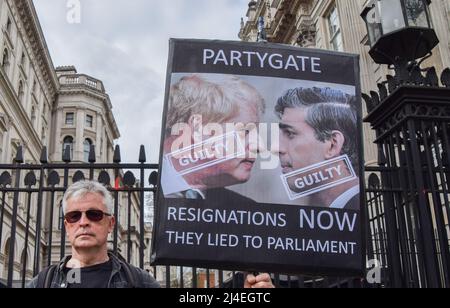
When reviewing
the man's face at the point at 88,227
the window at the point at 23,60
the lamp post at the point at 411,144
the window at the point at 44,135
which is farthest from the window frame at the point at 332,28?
the window at the point at 44,135

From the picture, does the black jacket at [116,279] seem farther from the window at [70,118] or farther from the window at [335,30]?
the window at [70,118]

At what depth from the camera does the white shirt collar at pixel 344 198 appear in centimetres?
392

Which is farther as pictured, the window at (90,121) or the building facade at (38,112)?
the window at (90,121)

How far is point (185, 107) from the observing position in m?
3.99

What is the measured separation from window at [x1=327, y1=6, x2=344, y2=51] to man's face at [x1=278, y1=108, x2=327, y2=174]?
15.8 meters

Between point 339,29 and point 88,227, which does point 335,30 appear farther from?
point 88,227

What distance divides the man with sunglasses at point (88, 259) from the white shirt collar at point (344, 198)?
1610 mm

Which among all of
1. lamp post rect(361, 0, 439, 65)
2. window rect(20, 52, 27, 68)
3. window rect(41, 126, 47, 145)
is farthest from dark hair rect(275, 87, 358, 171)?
window rect(41, 126, 47, 145)

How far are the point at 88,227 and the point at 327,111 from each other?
216cm

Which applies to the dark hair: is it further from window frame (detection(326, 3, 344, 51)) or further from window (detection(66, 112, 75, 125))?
window (detection(66, 112, 75, 125))

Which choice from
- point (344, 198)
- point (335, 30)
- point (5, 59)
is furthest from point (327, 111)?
point (5, 59)

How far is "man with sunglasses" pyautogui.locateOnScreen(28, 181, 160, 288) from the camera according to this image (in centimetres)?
296

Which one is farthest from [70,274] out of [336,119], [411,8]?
[411,8]
